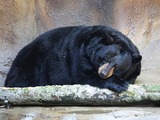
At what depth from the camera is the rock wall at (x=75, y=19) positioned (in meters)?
4.48

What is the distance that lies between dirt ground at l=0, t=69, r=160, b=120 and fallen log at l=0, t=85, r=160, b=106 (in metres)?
0.05

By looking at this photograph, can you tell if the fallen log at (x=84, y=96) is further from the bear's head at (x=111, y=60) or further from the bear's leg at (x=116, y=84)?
the bear's head at (x=111, y=60)

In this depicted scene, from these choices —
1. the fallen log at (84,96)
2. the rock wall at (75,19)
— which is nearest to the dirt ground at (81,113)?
the fallen log at (84,96)

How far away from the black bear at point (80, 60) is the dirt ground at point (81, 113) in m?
0.22

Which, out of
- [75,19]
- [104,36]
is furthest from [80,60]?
[75,19]

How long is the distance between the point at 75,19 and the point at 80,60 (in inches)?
51.1

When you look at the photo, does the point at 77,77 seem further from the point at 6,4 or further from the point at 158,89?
the point at 6,4

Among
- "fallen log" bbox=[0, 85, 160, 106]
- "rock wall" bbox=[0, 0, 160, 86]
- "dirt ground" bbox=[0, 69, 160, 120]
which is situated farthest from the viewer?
"rock wall" bbox=[0, 0, 160, 86]

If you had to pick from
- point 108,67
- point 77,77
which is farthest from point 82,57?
point 108,67

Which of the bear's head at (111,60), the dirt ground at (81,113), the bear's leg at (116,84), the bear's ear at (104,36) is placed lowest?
the dirt ground at (81,113)

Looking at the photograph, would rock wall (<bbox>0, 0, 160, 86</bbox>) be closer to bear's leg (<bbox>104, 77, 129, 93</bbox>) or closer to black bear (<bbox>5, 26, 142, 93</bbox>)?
black bear (<bbox>5, 26, 142, 93</bbox>)

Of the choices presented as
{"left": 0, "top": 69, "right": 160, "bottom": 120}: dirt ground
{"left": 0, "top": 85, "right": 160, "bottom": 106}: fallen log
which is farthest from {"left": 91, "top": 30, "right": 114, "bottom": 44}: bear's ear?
{"left": 0, "top": 69, "right": 160, "bottom": 120}: dirt ground

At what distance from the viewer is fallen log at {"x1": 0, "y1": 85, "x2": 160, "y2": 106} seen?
3023 mm

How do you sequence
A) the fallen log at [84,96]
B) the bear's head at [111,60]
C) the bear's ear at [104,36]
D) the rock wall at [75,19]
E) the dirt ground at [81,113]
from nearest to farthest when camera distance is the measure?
the dirt ground at [81,113], the fallen log at [84,96], the bear's head at [111,60], the bear's ear at [104,36], the rock wall at [75,19]
